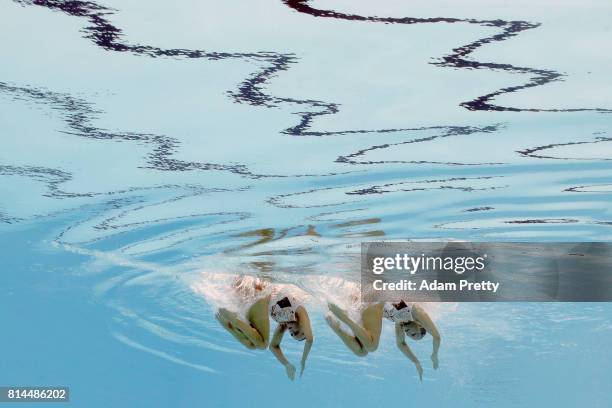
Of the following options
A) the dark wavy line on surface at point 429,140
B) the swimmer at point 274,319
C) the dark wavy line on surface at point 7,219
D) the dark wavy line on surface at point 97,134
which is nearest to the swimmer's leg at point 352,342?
the swimmer at point 274,319

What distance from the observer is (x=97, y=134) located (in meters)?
6.00

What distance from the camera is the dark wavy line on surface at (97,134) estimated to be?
5340 mm

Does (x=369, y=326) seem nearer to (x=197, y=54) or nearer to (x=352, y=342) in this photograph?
(x=352, y=342)

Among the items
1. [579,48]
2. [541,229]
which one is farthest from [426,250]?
[579,48]

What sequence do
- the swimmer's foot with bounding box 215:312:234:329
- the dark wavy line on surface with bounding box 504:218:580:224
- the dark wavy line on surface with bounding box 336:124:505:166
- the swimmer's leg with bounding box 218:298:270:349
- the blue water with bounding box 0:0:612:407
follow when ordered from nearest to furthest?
the blue water with bounding box 0:0:612:407 < the dark wavy line on surface with bounding box 336:124:505:166 < the dark wavy line on surface with bounding box 504:218:580:224 < the swimmer's leg with bounding box 218:298:270:349 < the swimmer's foot with bounding box 215:312:234:329

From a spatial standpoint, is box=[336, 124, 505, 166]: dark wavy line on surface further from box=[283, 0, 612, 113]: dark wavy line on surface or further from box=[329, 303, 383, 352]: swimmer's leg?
box=[329, 303, 383, 352]: swimmer's leg

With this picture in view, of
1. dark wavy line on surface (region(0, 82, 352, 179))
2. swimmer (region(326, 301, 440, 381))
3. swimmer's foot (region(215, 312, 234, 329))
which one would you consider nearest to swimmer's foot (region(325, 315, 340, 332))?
swimmer (region(326, 301, 440, 381))

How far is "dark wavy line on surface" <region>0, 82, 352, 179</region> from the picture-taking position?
17.5ft

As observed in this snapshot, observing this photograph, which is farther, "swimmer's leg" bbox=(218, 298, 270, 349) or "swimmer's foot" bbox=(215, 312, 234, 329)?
"swimmer's foot" bbox=(215, 312, 234, 329)

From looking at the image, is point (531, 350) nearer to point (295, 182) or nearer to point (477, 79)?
point (295, 182)

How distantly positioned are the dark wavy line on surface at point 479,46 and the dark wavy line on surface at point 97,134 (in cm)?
183

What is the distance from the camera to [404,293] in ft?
25.8

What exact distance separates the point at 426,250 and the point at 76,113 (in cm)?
513

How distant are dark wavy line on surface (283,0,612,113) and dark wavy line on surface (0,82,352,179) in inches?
72.1
